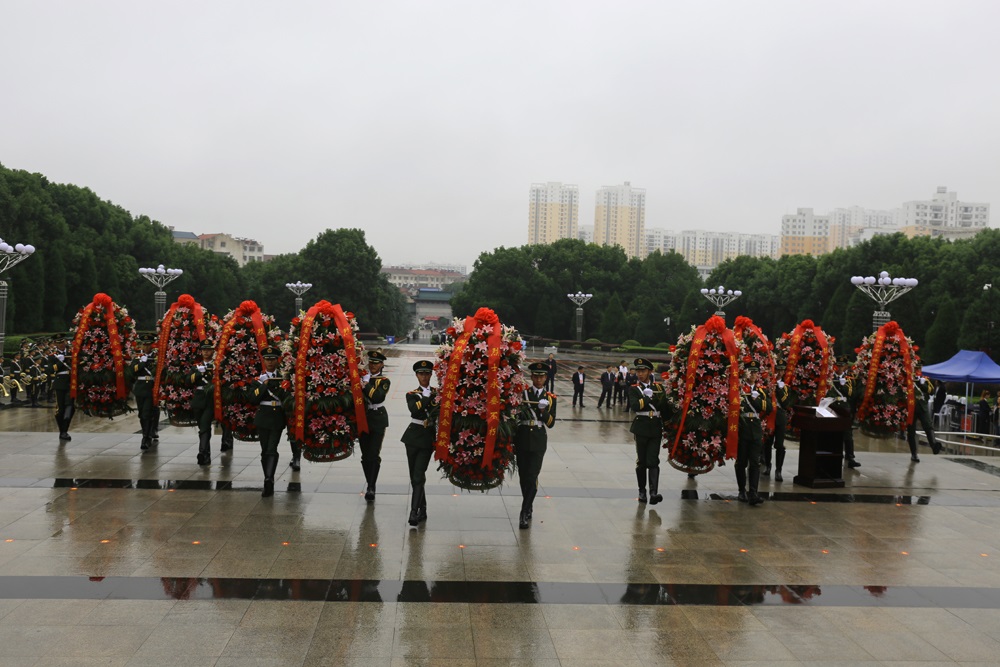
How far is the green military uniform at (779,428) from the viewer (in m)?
11.3

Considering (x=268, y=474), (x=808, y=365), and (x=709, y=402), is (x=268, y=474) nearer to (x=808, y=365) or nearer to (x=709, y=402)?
(x=709, y=402)

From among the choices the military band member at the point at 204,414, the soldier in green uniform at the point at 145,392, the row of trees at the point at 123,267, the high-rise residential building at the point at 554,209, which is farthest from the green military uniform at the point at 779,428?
the high-rise residential building at the point at 554,209

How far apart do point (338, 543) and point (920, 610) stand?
518cm

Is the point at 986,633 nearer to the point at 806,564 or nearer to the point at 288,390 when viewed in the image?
the point at 806,564

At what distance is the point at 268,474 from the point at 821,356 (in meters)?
8.70

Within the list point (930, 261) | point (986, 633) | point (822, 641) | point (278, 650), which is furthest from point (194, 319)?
point (930, 261)

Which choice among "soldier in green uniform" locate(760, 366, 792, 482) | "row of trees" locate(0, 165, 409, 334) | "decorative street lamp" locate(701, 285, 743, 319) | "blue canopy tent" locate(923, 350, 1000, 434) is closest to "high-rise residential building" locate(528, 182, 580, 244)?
"row of trees" locate(0, 165, 409, 334)

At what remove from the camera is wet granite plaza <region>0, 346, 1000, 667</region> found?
5.56 metres

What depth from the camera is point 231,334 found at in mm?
11039

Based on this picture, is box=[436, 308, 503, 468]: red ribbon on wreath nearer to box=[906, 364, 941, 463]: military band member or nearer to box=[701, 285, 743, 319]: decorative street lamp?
box=[906, 364, 941, 463]: military band member

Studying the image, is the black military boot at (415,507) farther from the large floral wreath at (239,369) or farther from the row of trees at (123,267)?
the row of trees at (123,267)

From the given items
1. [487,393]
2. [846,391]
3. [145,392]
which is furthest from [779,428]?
[145,392]

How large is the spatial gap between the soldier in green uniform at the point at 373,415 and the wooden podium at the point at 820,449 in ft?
19.7

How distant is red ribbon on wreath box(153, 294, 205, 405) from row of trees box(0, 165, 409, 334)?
1131 inches
